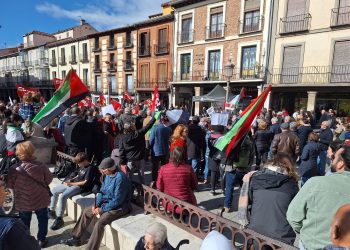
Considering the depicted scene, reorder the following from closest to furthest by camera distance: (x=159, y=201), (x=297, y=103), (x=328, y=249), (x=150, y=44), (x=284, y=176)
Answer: (x=328, y=249), (x=284, y=176), (x=159, y=201), (x=297, y=103), (x=150, y=44)

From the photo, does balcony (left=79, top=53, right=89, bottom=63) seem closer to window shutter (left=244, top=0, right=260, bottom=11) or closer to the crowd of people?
window shutter (left=244, top=0, right=260, bottom=11)

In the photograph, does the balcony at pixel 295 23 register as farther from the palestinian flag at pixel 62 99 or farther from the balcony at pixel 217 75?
the palestinian flag at pixel 62 99

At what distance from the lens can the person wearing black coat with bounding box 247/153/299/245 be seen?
2221 millimetres

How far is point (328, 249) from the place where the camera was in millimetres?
1330

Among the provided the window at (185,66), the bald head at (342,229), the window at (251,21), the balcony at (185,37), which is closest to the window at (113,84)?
the window at (185,66)

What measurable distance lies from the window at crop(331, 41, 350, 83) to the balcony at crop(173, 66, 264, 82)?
4001 millimetres

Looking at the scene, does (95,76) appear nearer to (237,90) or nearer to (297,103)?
(237,90)

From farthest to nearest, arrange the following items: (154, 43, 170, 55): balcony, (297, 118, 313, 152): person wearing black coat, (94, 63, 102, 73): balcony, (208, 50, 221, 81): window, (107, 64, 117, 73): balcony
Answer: (94, 63, 102, 73): balcony, (107, 64, 117, 73): balcony, (154, 43, 170, 55): balcony, (208, 50, 221, 81): window, (297, 118, 313, 152): person wearing black coat

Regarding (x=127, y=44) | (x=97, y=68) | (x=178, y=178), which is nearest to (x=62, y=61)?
(x=97, y=68)

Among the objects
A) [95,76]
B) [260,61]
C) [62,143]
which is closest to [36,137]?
[62,143]

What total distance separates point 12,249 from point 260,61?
1699cm

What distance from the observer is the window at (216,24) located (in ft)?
60.4

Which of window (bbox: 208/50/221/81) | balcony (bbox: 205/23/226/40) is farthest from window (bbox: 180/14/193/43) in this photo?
window (bbox: 208/50/221/81)

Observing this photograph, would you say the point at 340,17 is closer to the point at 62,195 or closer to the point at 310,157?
the point at 310,157
